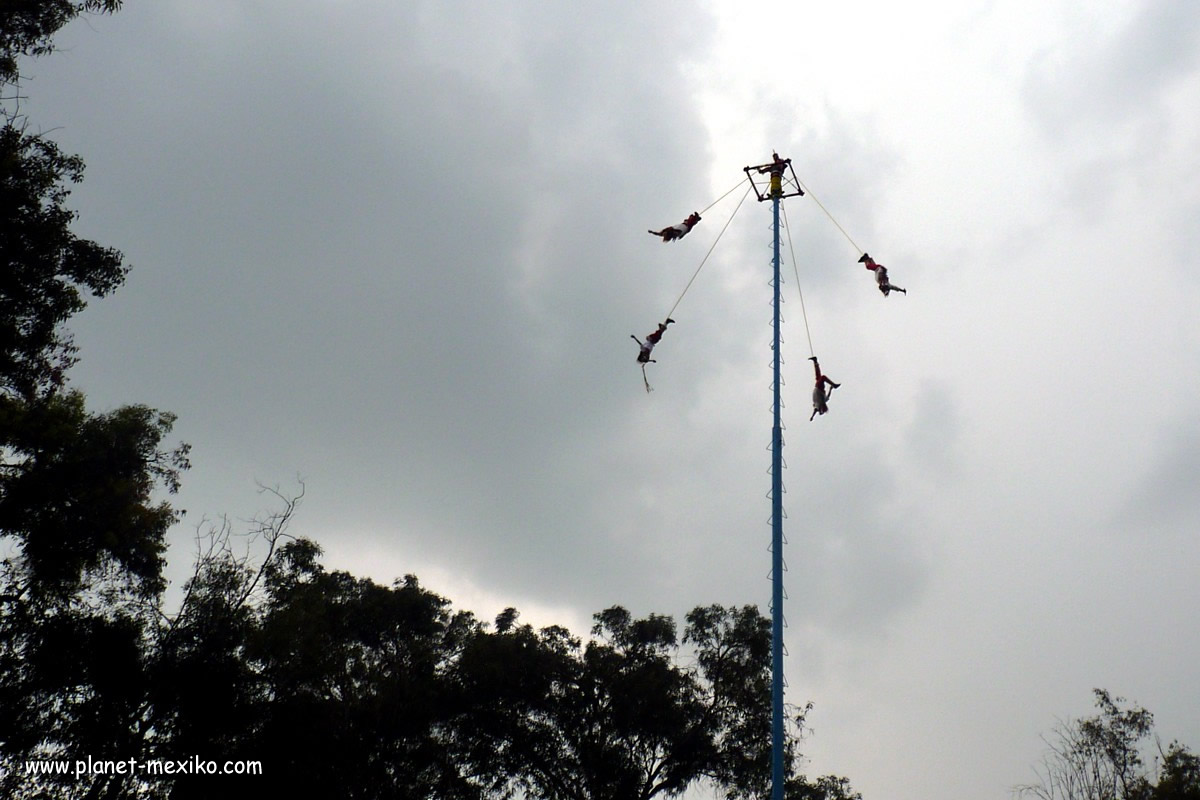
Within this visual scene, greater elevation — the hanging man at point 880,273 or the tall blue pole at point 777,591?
the hanging man at point 880,273

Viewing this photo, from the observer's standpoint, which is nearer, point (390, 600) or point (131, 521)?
point (131, 521)

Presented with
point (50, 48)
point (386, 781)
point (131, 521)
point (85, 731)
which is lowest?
point (85, 731)

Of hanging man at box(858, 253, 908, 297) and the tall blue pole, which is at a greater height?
hanging man at box(858, 253, 908, 297)

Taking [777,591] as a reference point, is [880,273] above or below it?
above

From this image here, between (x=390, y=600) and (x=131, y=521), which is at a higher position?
(x=390, y=600)

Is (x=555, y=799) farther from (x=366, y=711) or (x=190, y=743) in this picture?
(x=190, y=743)

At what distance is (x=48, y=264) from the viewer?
16000mm

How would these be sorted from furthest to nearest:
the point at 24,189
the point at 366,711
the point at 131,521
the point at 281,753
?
the point at 366,711 → the point at 131,521 → the point at 281,753 → the point at 24,189

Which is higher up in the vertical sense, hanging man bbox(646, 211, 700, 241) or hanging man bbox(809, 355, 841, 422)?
hanging man bbox(646, 211, 700, 241)

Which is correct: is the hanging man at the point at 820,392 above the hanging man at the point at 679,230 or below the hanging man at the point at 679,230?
below

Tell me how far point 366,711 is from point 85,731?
695 cm

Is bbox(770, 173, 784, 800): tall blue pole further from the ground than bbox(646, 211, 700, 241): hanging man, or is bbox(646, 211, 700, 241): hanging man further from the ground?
bbox(646, 211, 700, 241): hanging man

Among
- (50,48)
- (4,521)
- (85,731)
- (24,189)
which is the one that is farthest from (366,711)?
(50,48)

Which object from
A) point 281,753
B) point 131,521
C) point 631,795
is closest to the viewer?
point 281,753
